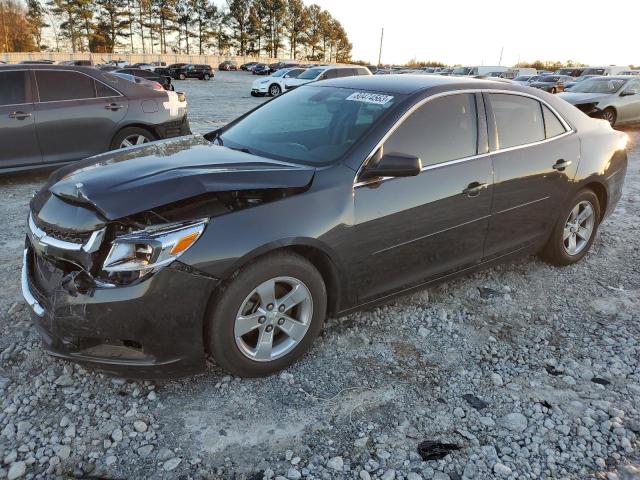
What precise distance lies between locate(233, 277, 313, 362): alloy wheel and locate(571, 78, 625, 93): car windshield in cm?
1435

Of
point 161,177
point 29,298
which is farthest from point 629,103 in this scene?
point 29,298

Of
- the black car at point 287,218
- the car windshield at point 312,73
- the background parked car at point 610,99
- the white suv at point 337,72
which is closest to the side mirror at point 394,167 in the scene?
the black car at point 287,218

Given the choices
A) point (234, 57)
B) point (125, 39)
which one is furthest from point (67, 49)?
point (234, 57)

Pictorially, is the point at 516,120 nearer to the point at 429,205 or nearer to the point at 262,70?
the point at 429,205

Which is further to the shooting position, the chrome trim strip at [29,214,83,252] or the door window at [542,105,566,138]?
the door window at [542,105,566,138]

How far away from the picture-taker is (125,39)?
2820 inches

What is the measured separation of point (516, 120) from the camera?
12.8 ft

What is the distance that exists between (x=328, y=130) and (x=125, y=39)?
78.0 m

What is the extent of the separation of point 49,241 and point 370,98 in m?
2.15

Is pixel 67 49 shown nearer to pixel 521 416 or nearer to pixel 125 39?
pixel 125 39

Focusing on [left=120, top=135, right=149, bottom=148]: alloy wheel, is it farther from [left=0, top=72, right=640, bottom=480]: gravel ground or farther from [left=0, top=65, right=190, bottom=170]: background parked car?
[left=0, top=72, right=640, bottom=480]: gravel ground

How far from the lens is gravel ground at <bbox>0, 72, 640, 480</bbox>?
2350 millimetres

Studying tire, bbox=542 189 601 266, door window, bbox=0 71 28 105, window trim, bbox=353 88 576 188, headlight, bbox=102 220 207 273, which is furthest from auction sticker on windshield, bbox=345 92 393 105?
door window, bbox=0 71 28 105

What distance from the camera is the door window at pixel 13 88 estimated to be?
656 centimetres
